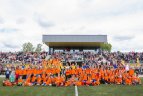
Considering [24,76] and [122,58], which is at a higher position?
[122,58]

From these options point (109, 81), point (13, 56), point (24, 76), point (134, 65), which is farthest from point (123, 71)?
point (13, 56)

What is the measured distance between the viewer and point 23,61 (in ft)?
127

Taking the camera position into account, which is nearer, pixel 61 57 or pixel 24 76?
pixel 24 76

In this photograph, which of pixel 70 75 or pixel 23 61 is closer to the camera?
pixel 70 75

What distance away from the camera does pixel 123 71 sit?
21.8 metres

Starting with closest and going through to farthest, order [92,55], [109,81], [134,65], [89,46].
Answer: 1. [109,81]
2. [134,65]
3. [92,55]
4. [89,46]

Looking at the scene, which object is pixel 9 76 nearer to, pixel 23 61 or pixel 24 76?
pixel 24 76

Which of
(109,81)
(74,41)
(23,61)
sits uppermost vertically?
(74,41)

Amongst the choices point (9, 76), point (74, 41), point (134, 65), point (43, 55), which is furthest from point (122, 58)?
point (9, 76)

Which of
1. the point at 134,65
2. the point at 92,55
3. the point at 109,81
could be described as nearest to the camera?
the point at 109,81

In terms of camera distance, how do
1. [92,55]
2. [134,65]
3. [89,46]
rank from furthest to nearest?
[89,46] → [92,55] → [134,65]

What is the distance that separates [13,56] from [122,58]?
46.1 ft

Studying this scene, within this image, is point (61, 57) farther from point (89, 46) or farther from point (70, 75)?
point (70, 75)

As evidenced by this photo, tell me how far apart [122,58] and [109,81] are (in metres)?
19.5
